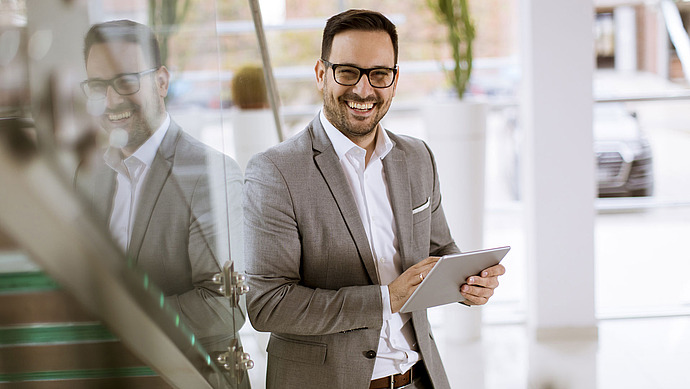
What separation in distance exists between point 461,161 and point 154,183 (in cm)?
311

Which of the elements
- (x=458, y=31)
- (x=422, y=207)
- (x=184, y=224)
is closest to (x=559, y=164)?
(x=458, y=31)

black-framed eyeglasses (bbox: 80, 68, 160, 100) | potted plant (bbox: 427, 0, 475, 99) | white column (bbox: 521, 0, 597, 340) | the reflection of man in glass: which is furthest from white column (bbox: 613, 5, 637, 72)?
black-framed eyeglasses (bbox: 80, 68, 160, 100)

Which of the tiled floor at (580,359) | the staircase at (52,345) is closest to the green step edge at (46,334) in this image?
the staircase at (52,345)

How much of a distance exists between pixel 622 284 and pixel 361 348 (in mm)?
3493

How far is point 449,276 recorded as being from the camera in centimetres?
148

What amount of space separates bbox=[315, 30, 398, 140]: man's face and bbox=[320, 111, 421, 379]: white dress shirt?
39 millimetres

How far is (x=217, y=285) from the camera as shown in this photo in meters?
1.07

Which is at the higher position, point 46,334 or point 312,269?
point 46,334

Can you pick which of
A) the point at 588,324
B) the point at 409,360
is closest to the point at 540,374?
the point at 588,324

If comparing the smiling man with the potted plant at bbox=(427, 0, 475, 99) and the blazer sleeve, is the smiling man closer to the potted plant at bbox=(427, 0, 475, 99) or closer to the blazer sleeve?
the blazer sleeve

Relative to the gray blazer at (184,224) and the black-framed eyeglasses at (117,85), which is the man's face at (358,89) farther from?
the black-framed eyeglasses at (117,85)

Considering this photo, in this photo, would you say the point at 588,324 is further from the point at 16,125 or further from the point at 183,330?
the point at 16,125

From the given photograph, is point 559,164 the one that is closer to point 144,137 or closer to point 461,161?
point 461,161

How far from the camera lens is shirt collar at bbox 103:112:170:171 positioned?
596 millimetres
